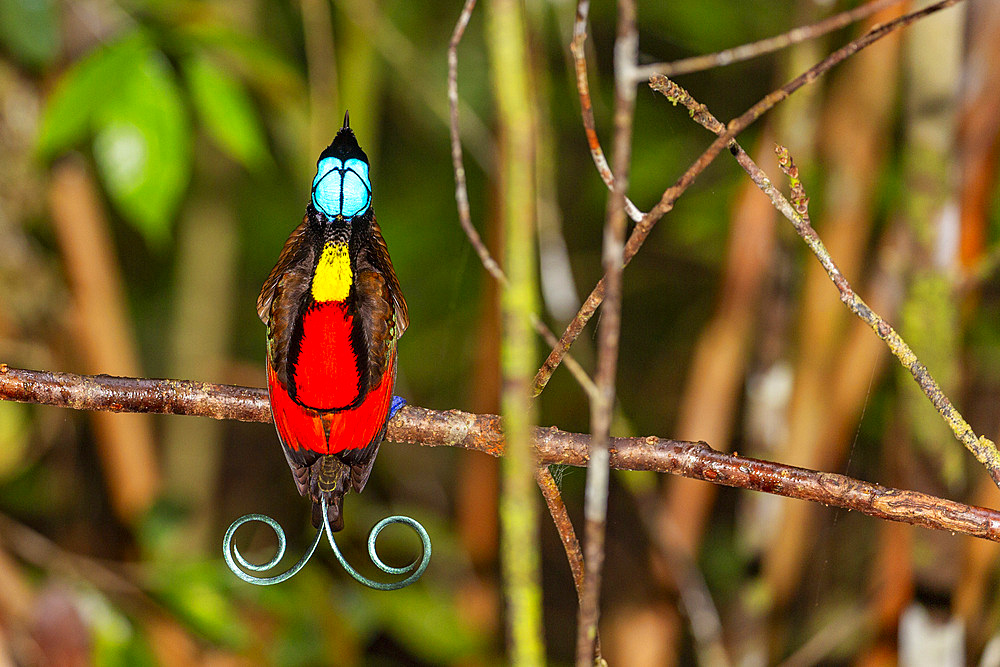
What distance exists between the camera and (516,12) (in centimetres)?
45

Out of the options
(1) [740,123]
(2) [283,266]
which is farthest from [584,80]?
(2) [283,266]

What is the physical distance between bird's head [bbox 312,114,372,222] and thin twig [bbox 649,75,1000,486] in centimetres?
34

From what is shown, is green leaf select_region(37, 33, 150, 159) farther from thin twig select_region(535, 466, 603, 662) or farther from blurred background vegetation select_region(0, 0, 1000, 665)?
thin twig select_region(535, 466, 603, 662)

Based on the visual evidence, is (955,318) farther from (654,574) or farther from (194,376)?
(194,376)

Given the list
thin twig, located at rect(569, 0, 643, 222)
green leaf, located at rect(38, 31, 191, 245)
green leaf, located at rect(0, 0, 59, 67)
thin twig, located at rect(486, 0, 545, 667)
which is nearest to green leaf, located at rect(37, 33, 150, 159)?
green leaf, located at rect(38, 31, 191, 245)

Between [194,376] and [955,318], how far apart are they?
151 cm

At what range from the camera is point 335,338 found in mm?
827

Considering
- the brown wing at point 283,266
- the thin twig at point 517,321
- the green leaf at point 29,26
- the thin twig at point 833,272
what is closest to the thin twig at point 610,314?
the thin twig at point 517,321

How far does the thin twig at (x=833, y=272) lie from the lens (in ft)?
2.02

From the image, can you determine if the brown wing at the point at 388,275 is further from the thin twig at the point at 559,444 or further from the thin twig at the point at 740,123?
the thin twig at the point at 740,123

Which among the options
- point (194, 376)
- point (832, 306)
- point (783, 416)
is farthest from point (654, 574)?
point (194, 376)

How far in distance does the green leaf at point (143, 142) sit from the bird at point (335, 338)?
364 mm

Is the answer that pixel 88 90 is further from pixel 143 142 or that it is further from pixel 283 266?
pixel 283 266

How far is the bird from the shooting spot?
2.72 ft
